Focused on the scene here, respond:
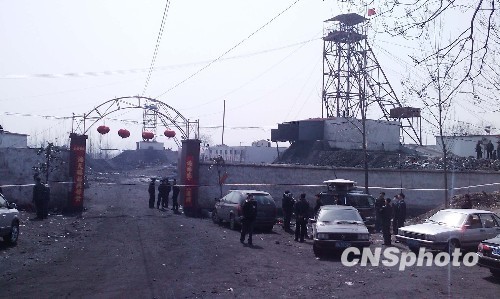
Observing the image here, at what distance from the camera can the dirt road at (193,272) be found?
32.6 ft

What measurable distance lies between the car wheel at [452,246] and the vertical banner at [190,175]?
53.4 feet

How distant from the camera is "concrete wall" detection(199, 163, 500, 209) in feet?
95.3

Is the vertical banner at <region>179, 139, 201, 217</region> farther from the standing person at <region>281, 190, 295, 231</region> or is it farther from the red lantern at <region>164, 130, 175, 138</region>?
the standing person at <region>281, 190, 295, 231</region>

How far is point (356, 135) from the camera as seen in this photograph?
5191 cm

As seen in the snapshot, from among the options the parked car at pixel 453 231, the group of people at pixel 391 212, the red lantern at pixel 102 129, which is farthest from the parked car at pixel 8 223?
the red lantern at pixel 102 129

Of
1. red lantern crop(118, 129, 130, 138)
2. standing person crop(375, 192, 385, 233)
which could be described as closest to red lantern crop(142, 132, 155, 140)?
red lantern crop(118, 129, 130, 138)

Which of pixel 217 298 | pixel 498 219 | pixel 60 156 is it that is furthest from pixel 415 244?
pixel 60 156

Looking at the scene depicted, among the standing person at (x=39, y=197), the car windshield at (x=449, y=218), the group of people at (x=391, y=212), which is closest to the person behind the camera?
the car windshield at (x=449, y=218)

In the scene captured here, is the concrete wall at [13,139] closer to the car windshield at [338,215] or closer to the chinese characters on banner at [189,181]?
the chinese characters on banner at [189,181]

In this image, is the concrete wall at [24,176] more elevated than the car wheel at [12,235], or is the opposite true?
the concrete wall at [24,176]

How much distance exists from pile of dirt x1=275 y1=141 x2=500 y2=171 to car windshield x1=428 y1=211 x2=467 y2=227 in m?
14.4

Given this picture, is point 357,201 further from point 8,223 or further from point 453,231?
point 8,223

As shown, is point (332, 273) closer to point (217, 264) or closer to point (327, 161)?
point (217, 264)

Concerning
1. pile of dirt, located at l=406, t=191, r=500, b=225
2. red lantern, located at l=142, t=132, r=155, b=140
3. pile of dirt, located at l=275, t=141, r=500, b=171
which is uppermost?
red lantern, located at l=142, t=132, r=155, b=140
